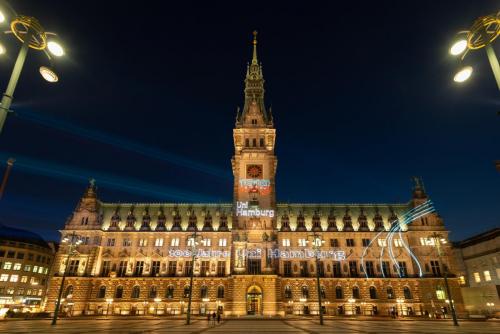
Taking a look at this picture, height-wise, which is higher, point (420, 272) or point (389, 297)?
point (420, 272)

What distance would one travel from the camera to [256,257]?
61.8 meters

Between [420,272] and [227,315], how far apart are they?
41.2 m

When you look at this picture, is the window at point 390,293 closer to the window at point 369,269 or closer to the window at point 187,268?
the window at point 369,269

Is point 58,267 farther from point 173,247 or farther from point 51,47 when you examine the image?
point 51,47

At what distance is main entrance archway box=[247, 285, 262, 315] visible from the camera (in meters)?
58.3

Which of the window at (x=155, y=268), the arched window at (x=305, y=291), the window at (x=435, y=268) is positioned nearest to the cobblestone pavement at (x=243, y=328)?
the arched window at (x=305, y=291)

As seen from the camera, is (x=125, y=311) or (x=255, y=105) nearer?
(x=125, y=311)

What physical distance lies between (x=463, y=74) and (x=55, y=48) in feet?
59.2

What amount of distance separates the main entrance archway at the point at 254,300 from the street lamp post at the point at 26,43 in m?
54.6

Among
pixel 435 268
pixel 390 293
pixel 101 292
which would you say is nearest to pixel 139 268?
pixel 101 292

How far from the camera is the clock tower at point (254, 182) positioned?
62938 millimetres

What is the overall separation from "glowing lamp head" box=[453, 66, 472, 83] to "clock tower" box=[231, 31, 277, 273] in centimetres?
5268

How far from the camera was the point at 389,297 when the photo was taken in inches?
2486

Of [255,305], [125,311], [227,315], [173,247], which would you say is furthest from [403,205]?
[125,311]
